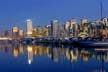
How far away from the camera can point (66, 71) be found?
3083 cm

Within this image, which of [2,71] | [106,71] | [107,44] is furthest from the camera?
[107,44]

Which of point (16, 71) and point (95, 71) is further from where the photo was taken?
point (16, 71)

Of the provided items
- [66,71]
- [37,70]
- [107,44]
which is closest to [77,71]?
[66,71]

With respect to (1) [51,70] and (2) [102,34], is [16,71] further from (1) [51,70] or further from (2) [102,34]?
(2) [102,34]

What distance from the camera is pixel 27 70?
3170 cm

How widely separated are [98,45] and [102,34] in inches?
1643

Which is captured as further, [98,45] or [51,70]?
[98,45]

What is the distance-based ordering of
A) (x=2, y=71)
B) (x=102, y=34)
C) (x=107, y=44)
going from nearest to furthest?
(x=2, y=71)
(x=107, y=44)
(x=102, y=34)

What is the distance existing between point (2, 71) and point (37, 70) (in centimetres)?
293

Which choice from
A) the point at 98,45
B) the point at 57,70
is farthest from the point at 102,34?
the point at 57,70

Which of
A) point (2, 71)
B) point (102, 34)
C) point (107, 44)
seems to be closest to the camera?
point (2, 71)

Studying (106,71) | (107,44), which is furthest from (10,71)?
(107,44)

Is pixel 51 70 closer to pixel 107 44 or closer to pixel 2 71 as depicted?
pixel 2 71

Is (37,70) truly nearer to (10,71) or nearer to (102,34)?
(10,71)
